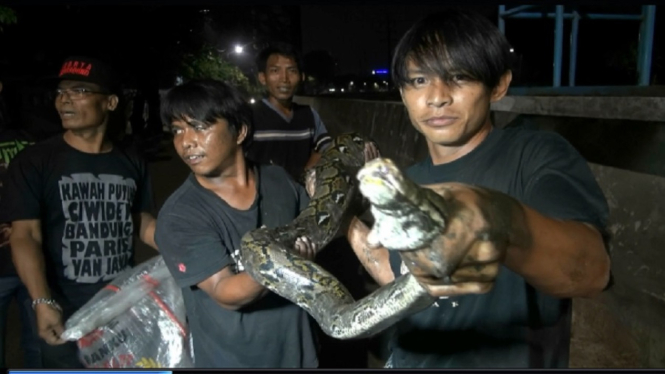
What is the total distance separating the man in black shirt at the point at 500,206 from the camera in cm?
100

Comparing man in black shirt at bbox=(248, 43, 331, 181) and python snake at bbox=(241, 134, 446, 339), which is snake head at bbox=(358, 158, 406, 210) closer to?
python snake at bbox=(241, 134, 446, 339)

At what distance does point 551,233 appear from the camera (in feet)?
3.18

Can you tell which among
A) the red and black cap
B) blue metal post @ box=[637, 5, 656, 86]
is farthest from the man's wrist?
blue metal post @ box=[637, 5, 656, 86]

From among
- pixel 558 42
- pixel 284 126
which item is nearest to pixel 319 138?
pixel 284 126

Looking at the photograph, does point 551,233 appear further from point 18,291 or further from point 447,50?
point 18,291

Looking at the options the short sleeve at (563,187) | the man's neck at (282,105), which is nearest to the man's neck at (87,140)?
the man's neck at (282,105)

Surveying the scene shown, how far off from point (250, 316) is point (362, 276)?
7.83ft

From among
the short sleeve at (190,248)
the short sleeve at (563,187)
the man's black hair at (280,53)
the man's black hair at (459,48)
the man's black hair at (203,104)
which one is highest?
the man's black hair at (280,53)

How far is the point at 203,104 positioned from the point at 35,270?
1.18 metres

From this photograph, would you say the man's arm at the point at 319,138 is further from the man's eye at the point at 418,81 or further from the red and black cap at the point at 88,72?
the man's eye at the point at 418,81

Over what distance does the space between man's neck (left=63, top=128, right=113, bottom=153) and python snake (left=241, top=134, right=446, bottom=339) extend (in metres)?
1.18

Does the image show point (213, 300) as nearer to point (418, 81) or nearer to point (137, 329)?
point (137, 329)

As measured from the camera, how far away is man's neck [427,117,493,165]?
1424mm

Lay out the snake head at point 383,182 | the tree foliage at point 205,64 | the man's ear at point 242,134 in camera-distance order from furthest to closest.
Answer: the tree foliage at point 205,64, the man's ear at point 242,134, the snake head at point 383,182
